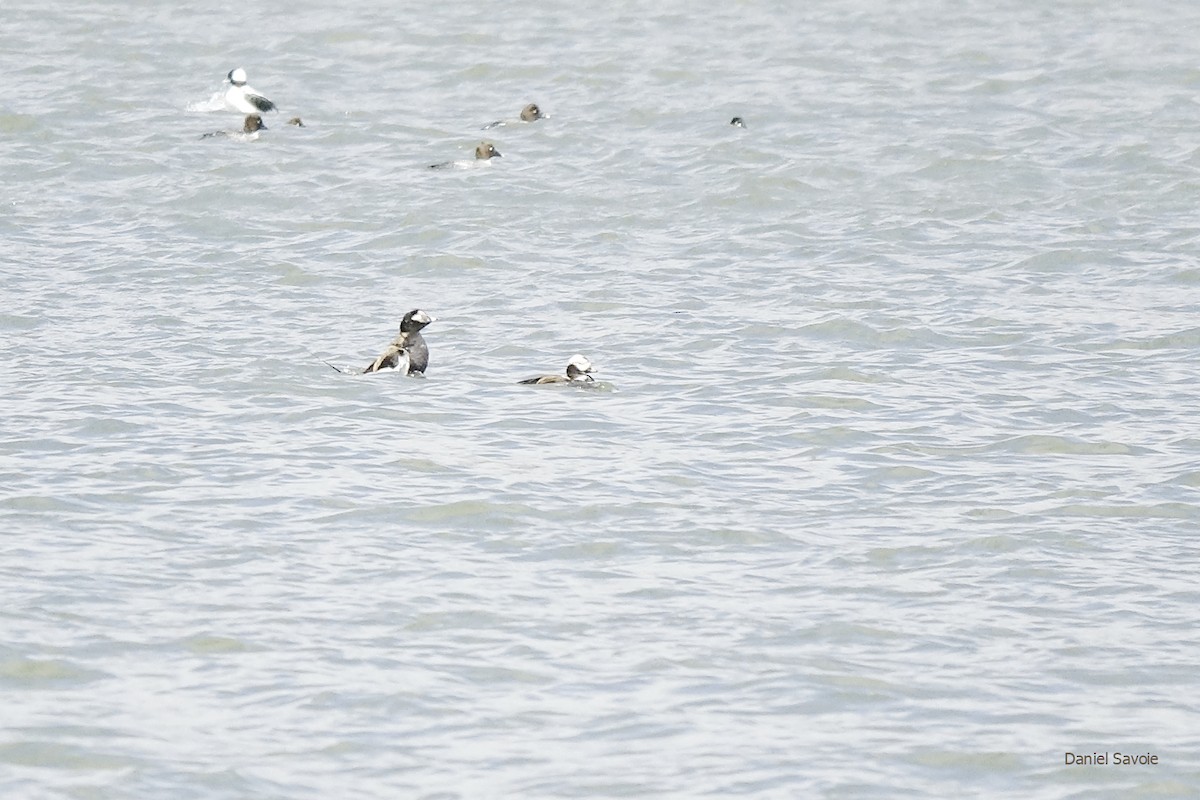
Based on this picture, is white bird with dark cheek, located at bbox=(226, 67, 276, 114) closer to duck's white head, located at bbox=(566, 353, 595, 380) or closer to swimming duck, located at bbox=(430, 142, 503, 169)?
swimming duck, located at bbox=(430, 142, 503, 169)

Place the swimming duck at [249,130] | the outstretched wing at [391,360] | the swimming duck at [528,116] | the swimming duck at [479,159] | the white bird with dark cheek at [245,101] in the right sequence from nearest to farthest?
the outstretched wing at [391,360]
the swimming duck at [479,159]
the swimming duck at [249,130]
the swimming duck at [528,116]
the white bird with dark cheek at [245,101]

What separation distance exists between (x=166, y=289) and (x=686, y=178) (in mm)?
7153

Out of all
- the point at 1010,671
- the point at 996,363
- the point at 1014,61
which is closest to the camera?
the point at 1010,671

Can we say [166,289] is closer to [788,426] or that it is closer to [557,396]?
[557,396]

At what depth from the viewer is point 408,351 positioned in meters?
15.5

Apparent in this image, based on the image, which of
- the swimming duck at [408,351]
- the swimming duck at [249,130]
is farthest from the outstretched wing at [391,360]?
the swimming duck at [249,130]

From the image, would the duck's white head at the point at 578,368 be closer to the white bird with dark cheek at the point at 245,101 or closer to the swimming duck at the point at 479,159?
the swimming duck at the point at 479,159

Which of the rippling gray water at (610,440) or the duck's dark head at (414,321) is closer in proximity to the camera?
the rippling gray water at (610,440)

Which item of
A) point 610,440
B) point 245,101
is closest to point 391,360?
point 610,440

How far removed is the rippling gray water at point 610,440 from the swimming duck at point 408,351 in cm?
22

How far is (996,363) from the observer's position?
1599cm

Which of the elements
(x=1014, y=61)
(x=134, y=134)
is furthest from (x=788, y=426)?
(x=1014, y=61)

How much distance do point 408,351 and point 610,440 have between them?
2404mm

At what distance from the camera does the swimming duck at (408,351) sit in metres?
15.3
